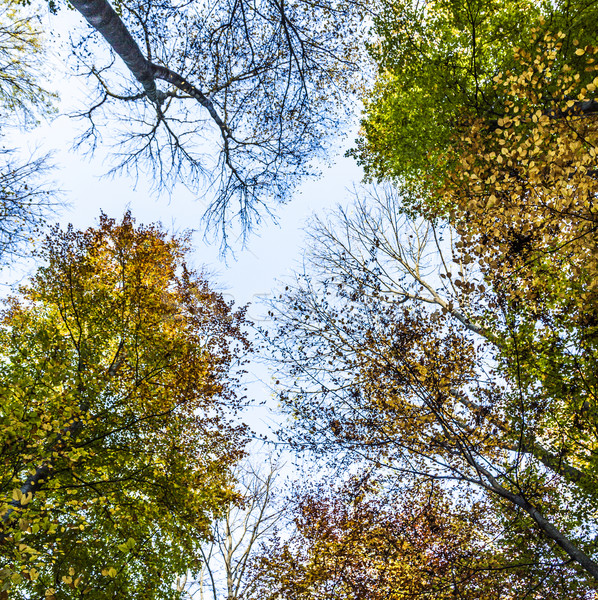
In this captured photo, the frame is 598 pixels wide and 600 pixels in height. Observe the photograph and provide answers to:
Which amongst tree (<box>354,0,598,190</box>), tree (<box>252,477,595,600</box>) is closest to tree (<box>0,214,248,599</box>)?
tree (<box>252,477,595,600</box>)

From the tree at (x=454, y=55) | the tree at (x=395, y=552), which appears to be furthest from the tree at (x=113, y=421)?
the tree at (x=454, y=55)

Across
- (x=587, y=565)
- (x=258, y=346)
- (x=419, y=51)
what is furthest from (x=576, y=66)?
(x=258, y=346)

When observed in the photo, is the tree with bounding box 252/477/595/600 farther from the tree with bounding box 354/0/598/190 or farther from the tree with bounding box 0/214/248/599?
the tree with bounding box 354/0/598/190

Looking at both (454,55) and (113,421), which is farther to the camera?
(454,55)

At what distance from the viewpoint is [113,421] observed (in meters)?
6.68

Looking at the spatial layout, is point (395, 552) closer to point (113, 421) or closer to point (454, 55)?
point (113, 421)

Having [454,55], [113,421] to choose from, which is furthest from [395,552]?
[454,55]

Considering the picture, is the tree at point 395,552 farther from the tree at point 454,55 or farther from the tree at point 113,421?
the tree at point 454,55

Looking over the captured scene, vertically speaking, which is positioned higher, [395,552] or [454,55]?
[454,55]

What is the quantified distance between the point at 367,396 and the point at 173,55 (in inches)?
300

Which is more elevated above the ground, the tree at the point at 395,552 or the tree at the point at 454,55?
the tree at the point at 454,55

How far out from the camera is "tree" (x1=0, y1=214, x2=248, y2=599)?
5.46 meters

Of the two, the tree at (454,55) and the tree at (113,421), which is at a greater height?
the tree at (454,55)

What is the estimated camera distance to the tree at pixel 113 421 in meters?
5.46
